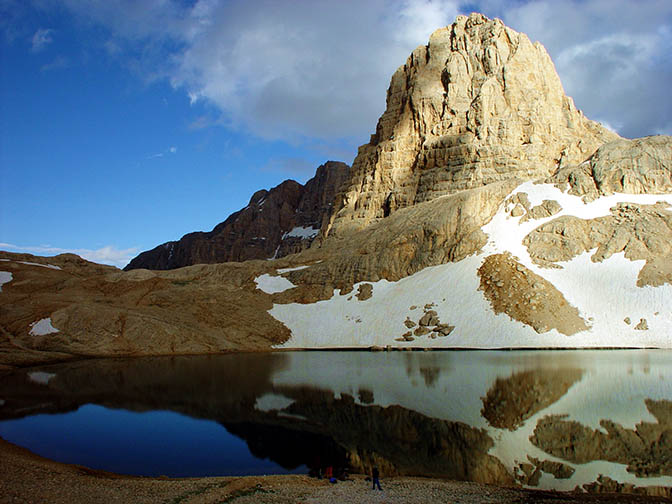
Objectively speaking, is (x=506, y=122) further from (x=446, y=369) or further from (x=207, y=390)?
(x=207, y=390)

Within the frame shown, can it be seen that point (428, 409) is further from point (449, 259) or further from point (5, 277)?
point (5, 277)

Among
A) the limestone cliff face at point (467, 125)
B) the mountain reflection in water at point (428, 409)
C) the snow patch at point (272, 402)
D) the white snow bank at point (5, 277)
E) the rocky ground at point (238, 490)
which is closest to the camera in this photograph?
the rocky ground at point (238, 490)

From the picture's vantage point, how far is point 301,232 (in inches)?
6555

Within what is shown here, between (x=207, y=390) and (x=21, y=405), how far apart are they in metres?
8.44

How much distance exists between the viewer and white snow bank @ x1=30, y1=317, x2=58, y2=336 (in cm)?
4594

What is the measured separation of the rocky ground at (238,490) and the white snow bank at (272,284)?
5295 cm

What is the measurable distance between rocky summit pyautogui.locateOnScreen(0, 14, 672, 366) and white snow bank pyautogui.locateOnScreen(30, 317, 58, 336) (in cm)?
20

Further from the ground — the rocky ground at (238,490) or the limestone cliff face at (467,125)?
the limestone cliff face at (467,125)

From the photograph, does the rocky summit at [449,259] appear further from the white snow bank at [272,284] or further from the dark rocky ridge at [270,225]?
the dark rocky ridge at [270,225]

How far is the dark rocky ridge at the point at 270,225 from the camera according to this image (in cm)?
16648

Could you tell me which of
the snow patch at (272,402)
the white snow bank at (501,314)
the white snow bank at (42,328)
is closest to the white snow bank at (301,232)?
the white snow bank at (501,314)

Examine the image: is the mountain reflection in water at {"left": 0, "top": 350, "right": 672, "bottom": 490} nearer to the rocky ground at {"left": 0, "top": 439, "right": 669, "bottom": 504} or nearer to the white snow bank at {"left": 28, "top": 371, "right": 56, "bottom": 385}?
the white snow bank at {"left": 28, "top": 371, "right": 56, "bottom": 385}

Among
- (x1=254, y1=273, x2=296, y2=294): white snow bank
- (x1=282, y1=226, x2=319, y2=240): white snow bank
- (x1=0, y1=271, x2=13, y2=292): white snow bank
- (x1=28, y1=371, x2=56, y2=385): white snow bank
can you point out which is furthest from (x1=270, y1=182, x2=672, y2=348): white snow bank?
(x1=282, y1=226, x2=319, y2=240): white snow bank

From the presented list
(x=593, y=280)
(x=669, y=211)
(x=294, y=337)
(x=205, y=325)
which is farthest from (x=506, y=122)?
(x=205, y=325)
